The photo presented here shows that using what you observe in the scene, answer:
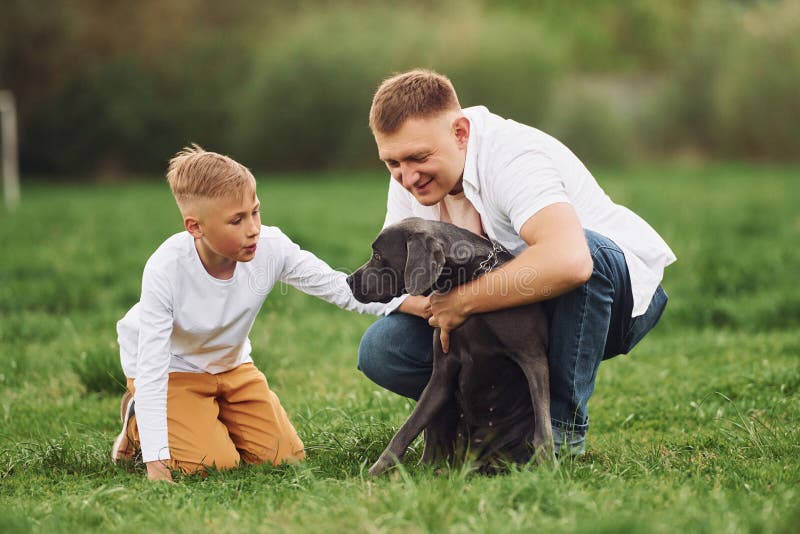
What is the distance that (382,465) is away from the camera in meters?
3.62

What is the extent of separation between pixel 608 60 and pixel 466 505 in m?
50.6

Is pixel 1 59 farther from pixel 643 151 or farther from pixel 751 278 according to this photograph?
pixel 751 278

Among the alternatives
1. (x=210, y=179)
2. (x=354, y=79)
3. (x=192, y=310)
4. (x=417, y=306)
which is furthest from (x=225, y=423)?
(x=354, y=79)

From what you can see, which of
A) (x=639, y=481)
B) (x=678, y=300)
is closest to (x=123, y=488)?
(x=639, y=481)

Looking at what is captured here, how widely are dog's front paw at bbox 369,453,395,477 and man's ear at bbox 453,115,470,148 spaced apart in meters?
1.34

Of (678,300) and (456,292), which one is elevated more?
(456,292)

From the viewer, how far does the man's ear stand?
3860 millimetres

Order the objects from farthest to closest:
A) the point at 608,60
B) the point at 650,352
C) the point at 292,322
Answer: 1. the point at 608,60
2. the point at 292,322
3. the point at 650,352

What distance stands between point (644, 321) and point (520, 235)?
926 mm

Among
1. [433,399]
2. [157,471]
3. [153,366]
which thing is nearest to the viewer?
[433,399]

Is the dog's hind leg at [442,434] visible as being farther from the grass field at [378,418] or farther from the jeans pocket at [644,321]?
the jeans pocket at [644,321]

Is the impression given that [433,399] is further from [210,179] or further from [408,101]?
[210,179]

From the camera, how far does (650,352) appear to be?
6.43 meters

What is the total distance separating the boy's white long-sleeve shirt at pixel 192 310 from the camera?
396 cm
